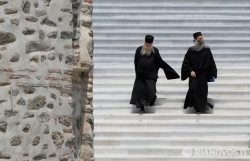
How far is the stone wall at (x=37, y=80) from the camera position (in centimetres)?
980

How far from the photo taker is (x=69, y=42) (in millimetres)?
10508

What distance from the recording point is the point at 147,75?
1695 centimetres

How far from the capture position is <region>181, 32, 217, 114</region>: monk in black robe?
55.0ft

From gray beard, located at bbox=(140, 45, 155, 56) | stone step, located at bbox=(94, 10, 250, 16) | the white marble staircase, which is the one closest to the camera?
the white marble staircase

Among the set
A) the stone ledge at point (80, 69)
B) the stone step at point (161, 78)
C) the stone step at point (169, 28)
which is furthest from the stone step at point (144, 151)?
the stone step at point (169, 28)

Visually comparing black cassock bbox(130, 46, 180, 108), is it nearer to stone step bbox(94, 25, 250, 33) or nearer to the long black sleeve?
the long black sleeve

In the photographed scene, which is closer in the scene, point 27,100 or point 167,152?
point 27,100

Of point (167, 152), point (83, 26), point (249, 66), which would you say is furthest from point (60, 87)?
point (249, 66)

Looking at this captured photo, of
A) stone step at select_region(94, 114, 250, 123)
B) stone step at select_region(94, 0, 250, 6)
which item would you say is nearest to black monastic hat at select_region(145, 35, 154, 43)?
stone step at select_region(94, 114, 250, 123)

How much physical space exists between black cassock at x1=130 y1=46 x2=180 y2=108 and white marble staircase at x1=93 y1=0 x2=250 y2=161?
23cm

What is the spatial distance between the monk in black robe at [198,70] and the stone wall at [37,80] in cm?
599

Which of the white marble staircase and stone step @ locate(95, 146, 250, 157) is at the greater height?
the white marble staircase

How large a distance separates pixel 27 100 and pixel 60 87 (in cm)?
52

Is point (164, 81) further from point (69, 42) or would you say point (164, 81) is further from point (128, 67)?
point (69, 42)
